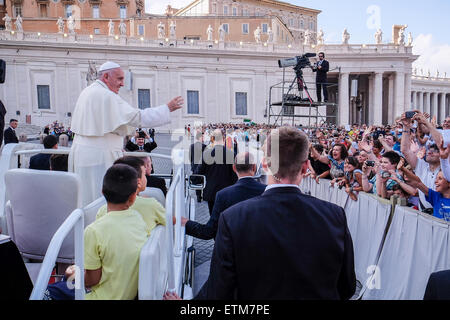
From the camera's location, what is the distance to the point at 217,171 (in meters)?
6.98

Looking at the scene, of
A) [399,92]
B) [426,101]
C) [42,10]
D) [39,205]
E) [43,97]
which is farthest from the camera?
[426,101]

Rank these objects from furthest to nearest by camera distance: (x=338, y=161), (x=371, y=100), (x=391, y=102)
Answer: (x=391, y=102)
(x=371, y=100)
(x=338, y=161)

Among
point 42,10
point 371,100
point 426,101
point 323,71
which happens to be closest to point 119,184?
point 323,71

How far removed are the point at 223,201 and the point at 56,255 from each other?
2322 millimetres

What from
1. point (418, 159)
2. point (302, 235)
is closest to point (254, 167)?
point (302, 235)

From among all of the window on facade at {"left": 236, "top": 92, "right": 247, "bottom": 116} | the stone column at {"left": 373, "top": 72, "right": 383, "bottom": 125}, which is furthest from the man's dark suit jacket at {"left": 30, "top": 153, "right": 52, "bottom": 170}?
the stone column at {"left": 373, "top": 72, "right": 383, "bottom": 125}

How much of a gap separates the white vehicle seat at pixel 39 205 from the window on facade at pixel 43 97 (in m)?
40.9

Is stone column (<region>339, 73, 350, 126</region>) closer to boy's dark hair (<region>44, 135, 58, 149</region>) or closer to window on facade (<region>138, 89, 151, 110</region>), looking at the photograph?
window on facade (<region>138, 89, 151, 110</region>)

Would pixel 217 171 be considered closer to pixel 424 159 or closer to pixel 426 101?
pixel 424 159

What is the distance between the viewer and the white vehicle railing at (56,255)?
4.85 feet

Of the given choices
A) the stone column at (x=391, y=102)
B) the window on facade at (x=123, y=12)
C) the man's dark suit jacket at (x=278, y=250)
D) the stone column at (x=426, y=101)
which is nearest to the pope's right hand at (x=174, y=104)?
the man's dark suit jacket at (x=278, y=250)

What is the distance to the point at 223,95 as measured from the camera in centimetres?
4478

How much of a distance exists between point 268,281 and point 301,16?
258ft

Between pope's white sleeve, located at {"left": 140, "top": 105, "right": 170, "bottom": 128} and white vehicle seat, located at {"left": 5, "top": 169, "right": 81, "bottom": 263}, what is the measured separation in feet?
3.80
